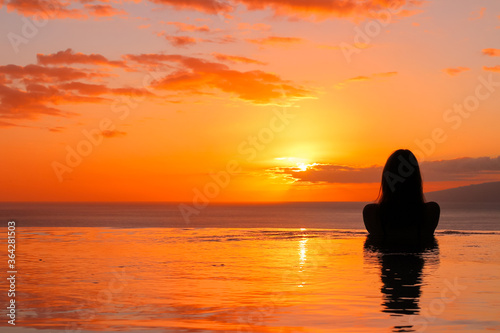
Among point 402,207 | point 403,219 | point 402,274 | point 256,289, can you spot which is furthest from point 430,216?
point 256,289

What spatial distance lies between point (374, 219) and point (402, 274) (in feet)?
4.04

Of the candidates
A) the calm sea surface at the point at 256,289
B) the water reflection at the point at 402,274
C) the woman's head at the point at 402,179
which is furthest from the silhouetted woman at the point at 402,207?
the calm sea surface at the point at 256,289

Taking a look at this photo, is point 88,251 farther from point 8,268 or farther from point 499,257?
point 499,257

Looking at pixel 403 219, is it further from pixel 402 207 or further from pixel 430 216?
pixel 430 216

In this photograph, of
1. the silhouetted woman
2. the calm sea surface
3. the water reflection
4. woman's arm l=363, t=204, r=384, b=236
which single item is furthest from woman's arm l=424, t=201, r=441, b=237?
woman's arm l=363, t=204, r=384, b=236

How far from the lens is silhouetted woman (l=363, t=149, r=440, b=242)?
1152cm

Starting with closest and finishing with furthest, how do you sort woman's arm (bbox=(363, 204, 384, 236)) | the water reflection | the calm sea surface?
1. the calm sea surface
2. the water reflection
3. woman's arm (bbox=(363, 204, 384, 236))

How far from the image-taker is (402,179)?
11570 mm

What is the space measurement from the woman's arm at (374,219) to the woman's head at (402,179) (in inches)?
13.4

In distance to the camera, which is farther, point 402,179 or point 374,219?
point 374,219

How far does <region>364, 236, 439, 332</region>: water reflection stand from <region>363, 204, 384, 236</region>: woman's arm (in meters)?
0.32

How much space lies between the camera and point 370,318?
7840 mm

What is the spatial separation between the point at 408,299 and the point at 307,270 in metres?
3.93

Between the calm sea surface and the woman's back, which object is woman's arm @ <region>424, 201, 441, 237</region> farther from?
the calm sea surface
